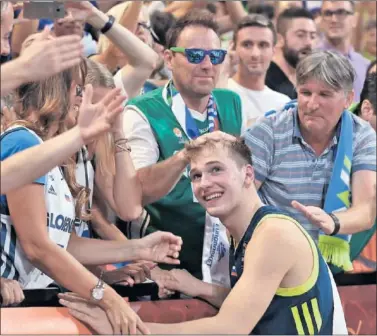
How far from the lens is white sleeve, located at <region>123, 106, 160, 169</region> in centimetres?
419

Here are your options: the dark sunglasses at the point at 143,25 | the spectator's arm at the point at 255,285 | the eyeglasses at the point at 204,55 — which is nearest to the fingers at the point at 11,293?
the spectator's arm at the point at 255,285

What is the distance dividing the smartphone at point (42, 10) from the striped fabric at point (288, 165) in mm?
1183

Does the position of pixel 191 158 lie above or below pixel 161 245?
above

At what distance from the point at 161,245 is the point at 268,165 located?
0.85 meters

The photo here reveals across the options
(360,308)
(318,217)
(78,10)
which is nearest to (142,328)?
(318,217)

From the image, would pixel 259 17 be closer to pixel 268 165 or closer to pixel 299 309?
pixel 268 165

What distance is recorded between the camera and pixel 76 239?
3.66 meters

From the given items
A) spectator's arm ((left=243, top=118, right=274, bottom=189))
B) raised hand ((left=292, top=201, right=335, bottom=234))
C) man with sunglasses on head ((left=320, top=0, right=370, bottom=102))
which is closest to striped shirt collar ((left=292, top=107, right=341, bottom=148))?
spectator's arm ((left=243, top=118, right=274, bottom=189))

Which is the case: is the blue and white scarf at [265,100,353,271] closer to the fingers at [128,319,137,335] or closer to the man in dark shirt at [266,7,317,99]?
the fingers at [128,319,137,335]

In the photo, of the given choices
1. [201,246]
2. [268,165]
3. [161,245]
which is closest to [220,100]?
[268,165]

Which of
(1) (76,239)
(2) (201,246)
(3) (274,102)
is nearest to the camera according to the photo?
(1) (76,239)

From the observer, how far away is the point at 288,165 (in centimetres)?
432

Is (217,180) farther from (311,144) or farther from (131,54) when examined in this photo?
(131,54)

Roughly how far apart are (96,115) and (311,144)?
1813 millimetres
